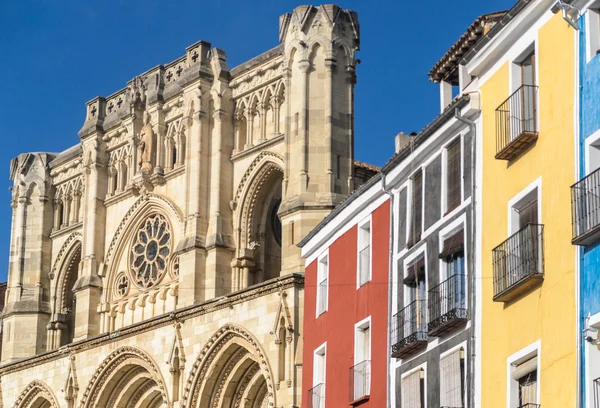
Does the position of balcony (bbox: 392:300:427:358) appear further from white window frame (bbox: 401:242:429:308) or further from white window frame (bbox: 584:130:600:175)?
white window frame (bbox: 584:130:600:175)

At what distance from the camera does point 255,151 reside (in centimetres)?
4050

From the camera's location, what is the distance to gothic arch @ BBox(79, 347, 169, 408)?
137 ft

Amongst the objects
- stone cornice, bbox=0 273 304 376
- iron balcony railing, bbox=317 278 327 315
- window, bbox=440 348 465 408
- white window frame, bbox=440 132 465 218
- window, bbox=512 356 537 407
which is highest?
stone cornice, bbox=0 273 304 376

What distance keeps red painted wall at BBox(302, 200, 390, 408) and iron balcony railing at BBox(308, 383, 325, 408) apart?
0.19 meters

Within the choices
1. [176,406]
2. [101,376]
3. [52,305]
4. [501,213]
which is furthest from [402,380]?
[52,305]

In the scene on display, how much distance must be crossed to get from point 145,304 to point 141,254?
1.68 m

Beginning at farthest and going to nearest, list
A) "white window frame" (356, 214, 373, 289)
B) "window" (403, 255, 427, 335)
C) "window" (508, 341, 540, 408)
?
"white window frame" (356, 214, 373, 289)
"window" (403, 255, 427, 335)
"window" (508, 341, 540, 408)

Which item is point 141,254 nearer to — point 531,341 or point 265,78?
point 265,78

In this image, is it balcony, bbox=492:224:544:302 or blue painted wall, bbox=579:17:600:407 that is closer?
blue painted wall, bbox=579:17:600:407

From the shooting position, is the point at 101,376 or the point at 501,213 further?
the point at 101,376

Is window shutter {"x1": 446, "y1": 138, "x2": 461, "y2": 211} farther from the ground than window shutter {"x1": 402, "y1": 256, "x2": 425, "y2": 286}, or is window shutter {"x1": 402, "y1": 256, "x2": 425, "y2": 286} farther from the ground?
window shutter {"x1": 446, "y1": 138, "x2": 461, "y2": 211}

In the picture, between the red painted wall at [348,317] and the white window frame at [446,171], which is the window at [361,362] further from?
the white window frame at [446,171]

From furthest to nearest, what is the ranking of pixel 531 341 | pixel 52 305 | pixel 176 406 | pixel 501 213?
1. pixel 52 305
2. pixel 176 406
3. pixel 501 213
4. pixel 531 341

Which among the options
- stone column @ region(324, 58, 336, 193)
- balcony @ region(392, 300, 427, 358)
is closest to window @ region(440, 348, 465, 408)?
balcony @ region(392, 300, 427, 358)
